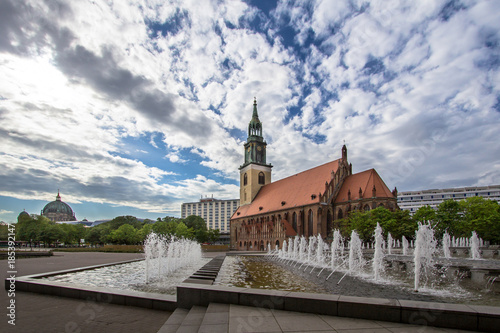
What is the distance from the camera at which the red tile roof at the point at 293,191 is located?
57.8 meters

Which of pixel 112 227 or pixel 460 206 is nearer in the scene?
pixel 460 206

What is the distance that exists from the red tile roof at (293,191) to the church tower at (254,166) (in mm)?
2420

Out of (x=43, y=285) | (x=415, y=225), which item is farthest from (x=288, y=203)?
(x=43, y=285)

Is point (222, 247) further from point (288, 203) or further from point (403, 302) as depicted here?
point (403, 302)

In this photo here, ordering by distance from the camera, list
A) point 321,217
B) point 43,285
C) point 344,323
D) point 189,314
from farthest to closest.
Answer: point 321,217
point 43,285
point 189,314
point 344,323

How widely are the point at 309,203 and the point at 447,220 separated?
2284 centimetres

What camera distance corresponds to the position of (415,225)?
39.4m

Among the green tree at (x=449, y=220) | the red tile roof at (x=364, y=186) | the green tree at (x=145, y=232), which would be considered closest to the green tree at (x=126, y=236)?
the green tree at (x=145, y=232)

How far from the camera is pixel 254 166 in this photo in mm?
80438

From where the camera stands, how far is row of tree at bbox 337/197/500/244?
111ft

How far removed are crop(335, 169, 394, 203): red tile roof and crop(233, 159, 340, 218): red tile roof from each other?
3.28 m

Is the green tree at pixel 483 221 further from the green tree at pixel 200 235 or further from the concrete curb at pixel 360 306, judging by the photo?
the green tree at pixel 200 235

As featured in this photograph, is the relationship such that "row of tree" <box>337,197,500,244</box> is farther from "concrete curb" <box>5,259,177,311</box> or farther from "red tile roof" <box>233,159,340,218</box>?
"concrete curb" <box>5,259,177,311</box>

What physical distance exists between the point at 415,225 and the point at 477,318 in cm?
3894
